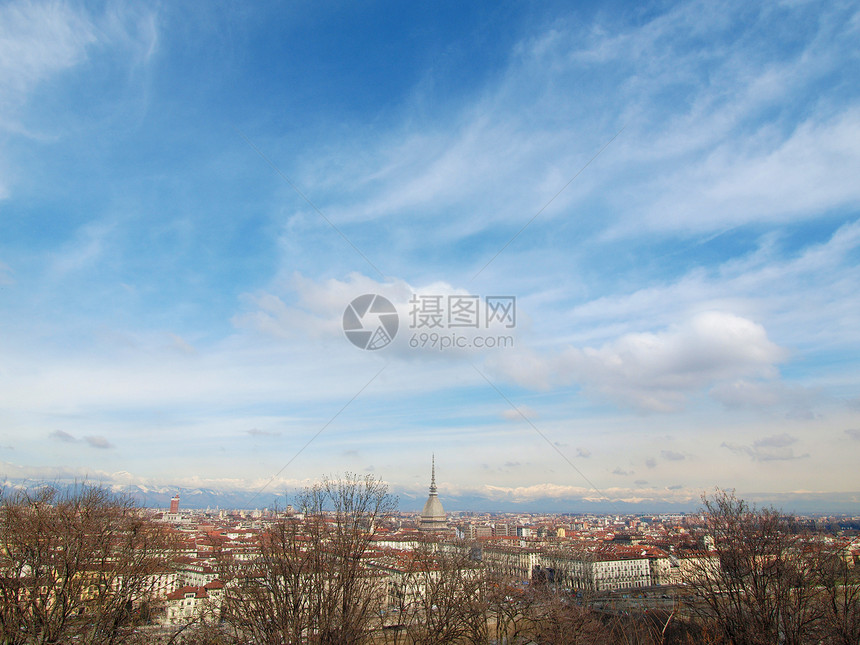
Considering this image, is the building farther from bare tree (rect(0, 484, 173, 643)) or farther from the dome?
bare tree (rect(0, 484, 173, 643))

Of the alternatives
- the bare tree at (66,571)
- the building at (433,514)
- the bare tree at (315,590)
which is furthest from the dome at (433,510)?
the bare tree at (315,590)

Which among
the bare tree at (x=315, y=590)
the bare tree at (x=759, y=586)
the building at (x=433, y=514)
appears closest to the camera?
the bare tree at (x=315, y=590)

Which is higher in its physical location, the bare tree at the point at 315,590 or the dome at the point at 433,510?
the bare tree at the point at 315,590

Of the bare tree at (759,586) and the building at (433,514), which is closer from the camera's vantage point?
the bare tree at (759,586)

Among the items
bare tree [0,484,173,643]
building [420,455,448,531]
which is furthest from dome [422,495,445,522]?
bare tree [0,484,173,643]

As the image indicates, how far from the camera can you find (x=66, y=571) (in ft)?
72.1

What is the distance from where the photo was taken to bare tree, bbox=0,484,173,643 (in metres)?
20.2

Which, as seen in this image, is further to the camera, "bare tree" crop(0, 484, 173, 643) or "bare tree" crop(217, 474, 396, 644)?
"bare tree" crop(0, 484, 173, 643)

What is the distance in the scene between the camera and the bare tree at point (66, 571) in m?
20.2

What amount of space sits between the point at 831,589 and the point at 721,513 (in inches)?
201

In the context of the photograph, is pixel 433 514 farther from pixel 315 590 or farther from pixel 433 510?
pixel 315 590

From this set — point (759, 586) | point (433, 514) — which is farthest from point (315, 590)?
point (433, 514)

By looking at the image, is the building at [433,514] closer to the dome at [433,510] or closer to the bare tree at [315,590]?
the dome at [433,510]

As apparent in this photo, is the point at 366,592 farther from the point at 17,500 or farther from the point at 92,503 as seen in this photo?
the point at 17,500
